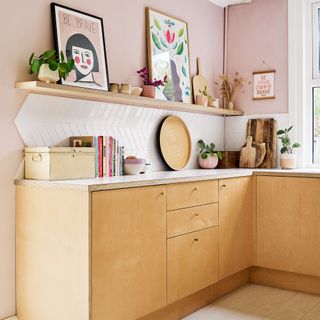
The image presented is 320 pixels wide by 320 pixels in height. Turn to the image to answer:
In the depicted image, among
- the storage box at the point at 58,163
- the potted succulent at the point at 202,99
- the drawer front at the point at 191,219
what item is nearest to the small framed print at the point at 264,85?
the potted succulent at the point at 202,99

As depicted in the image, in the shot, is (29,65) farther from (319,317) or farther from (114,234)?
(319,317)

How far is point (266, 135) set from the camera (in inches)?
166

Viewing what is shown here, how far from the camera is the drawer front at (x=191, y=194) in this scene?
2.82 metres

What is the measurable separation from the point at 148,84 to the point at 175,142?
0.60 m

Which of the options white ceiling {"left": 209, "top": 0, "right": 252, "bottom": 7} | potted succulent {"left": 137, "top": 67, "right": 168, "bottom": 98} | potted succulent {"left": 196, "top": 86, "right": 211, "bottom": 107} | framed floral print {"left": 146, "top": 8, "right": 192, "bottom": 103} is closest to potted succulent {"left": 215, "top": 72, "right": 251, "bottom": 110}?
potted succulent {"left": 196, "top": 86, "right": 211, "bottom": 107}

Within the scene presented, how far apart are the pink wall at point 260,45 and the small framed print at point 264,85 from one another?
0.04 m

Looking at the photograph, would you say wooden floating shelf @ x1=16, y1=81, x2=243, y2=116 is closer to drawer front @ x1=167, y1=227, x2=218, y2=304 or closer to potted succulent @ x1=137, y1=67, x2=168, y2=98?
potted succulent @ x1=137, y1=67, x2=168, y2=98

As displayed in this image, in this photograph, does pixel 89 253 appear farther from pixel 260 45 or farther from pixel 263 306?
pixel 260 45

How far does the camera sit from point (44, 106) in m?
2.75

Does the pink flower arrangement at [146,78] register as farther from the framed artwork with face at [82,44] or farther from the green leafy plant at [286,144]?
the green leafy plant at [286,144]

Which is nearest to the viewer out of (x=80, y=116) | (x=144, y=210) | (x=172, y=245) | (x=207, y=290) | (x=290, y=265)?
(x=144, y=210)

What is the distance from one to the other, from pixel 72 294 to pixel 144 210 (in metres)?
0.60

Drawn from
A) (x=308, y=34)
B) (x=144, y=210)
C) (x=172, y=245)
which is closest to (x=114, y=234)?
(x=144, y=210)

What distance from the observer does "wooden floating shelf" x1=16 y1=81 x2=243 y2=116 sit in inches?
101
